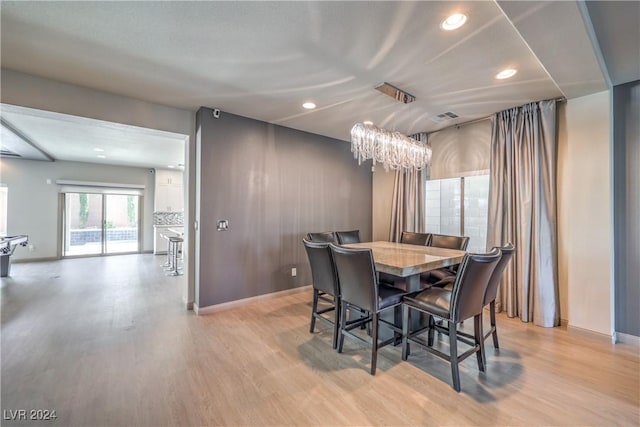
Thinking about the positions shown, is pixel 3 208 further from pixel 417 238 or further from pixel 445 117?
pixel 445 117

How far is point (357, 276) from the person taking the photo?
87.6 inches

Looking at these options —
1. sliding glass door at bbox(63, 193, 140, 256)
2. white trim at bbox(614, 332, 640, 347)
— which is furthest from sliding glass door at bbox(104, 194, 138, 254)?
white trim at bbox(614, 332, 640, 347)

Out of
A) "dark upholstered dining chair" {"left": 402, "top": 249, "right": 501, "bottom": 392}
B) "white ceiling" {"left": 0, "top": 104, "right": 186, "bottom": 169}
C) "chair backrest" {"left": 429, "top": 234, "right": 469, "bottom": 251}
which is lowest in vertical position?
"dark upholstered dining chair" {"left": 402, "top": 249, "right": 501, "bottom": 392}

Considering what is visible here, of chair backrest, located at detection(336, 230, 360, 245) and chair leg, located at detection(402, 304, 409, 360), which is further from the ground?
chair backrest, located at detection(336, 230, 360, 245)

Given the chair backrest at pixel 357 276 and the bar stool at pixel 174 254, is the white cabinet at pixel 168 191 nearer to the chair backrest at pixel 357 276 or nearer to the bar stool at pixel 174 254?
the bar stool at pixel 174 254

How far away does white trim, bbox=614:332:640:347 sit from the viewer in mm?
2594

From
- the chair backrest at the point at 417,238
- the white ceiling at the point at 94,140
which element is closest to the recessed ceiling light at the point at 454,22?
the chair backrest at the point at 417,238

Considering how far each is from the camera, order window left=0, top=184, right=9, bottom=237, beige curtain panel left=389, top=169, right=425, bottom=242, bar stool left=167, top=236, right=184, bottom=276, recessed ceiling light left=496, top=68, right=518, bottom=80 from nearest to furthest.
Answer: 1. recessed ceiling light left=496, top=68, right=518, bottom=80
2. beige curtain panel left=389, top=169, right=425, bottom=242
3. bar stool left=167, top=236, right=184, bottom=276
4. window left=0, top=184, right=9, bottom=237

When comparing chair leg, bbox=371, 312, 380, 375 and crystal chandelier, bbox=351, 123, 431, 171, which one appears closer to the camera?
chair leg, bbox=371, 312, 380, 375

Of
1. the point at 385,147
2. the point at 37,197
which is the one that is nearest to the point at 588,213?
the point at 385,147

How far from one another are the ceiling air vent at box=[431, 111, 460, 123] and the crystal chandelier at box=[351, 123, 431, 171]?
0.57 meters

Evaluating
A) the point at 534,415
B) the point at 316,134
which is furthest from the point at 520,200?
the point at 316,134

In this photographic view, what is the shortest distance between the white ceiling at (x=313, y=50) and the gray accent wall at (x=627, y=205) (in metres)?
0.30

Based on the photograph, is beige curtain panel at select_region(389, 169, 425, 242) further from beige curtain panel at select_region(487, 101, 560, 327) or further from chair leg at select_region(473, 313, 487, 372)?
chair leg at select_region(473, 313, 487, 372)
